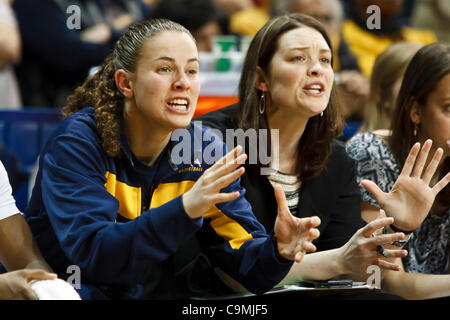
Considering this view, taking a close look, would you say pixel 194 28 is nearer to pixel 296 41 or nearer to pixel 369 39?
pixel 369 39

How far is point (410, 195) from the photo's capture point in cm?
205

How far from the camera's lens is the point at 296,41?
87.7 inches

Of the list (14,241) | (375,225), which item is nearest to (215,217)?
(375,225)

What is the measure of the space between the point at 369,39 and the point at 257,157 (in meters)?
2.89

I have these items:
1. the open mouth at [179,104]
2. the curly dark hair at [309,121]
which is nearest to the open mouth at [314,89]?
the curly dark hair at [309,121]

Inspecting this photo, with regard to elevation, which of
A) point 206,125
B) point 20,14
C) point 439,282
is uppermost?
point 20,14

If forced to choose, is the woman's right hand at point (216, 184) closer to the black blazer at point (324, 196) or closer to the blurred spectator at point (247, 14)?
the black blazer at point (324, 196)

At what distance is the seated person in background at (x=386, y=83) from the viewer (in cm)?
292

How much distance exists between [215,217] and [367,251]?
0.44m

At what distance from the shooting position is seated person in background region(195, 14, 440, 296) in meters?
2.21

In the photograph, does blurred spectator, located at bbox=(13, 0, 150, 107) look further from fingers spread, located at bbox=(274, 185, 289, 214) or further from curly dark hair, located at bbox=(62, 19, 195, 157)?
fingers spread, located at bbox=(274, 185, 289, 214)

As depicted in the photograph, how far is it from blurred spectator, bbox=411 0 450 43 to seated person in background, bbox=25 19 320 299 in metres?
4.01
